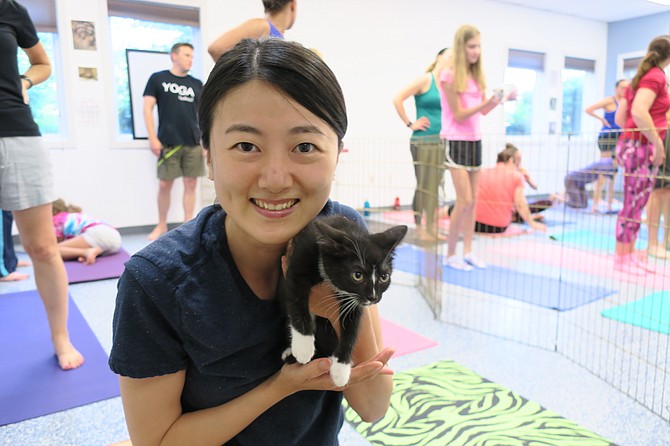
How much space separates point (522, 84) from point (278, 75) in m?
8.70

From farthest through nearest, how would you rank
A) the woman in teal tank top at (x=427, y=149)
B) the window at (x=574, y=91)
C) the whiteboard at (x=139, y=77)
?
the window at (x=574, y=91)
the whiteboard at (x=139, y=77)
the woman in teal tank top at (x=427, y=149)

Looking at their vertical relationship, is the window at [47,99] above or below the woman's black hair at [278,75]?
above

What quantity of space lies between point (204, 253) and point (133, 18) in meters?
5.15

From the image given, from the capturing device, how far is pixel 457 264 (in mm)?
3838

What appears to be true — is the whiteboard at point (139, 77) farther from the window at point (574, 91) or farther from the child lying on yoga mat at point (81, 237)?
the window at point (574, 91)

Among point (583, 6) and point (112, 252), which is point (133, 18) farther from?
point (583, 6)

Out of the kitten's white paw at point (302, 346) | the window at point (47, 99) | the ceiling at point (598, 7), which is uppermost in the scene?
the ceiling at point (598, 7)

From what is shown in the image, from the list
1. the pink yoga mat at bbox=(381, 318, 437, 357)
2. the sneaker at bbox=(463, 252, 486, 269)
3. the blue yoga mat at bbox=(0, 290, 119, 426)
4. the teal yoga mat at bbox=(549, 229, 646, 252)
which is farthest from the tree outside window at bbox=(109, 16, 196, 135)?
the teal yoga mat at bbox=(549, 229, 646, 252)

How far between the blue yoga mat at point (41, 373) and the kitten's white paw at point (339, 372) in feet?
4.87

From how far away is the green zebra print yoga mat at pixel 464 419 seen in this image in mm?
1648

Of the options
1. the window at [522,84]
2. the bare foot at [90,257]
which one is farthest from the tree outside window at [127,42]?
the window at [522,84]

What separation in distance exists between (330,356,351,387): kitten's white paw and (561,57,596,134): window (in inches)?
372

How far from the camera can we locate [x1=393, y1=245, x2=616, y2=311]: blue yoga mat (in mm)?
3146

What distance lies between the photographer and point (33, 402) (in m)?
1.84
